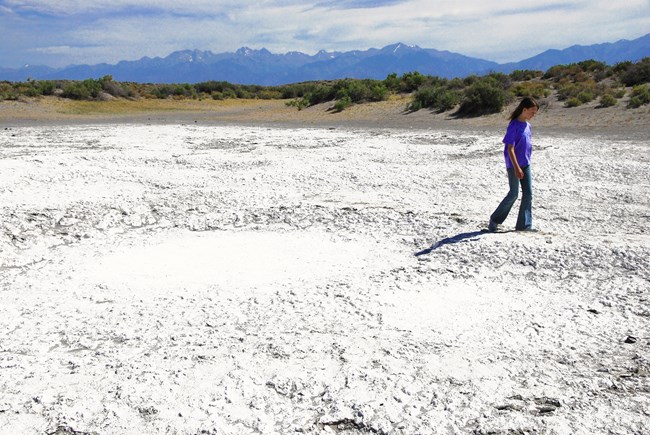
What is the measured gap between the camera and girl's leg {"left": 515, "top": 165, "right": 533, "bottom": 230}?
805 cm

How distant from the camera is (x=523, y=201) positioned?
8.16m

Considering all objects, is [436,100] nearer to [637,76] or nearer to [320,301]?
[637,76]

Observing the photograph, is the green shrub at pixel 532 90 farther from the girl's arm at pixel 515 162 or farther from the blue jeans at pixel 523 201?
the girl's arm at pixel 515 162

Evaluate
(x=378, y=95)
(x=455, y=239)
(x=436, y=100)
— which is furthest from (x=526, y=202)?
(x=378, y=95)

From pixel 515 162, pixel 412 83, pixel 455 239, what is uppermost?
pixel 412 83

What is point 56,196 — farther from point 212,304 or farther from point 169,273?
point 212,304

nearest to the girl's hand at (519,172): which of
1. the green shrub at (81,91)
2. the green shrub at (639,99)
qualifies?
the green shrub at (639,99)

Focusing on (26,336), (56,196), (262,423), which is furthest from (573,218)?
(56,196)

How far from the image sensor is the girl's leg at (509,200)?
315 inches

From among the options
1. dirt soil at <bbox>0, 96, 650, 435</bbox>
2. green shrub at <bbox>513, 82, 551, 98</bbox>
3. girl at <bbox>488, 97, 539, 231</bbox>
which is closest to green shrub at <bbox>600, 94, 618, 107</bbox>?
green shrub at <bbox>513, 82, 551, 98</bbox>

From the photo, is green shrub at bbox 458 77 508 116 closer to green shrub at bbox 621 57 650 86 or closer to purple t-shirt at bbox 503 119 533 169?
green shrub at bbox 621 57 650 86

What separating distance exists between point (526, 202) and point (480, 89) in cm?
1985

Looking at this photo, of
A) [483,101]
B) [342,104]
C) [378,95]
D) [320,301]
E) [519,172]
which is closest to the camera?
[320,301]

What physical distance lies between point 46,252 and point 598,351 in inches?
273
